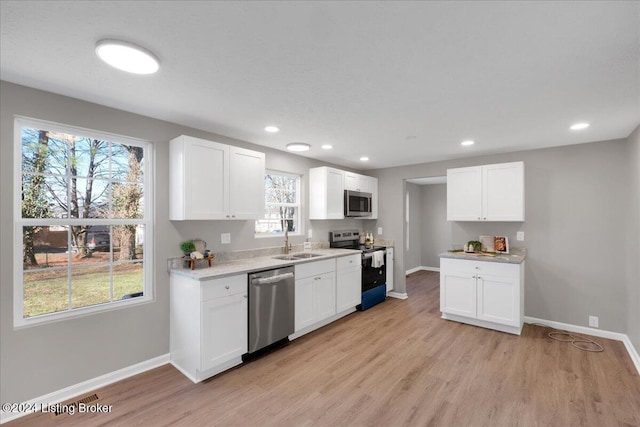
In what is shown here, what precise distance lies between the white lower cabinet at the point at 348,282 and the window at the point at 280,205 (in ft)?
2.84

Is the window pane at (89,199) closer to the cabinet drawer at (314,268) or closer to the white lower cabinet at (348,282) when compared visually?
the cabinet drawer at (314,268)

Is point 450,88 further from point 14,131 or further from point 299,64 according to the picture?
point 14,131

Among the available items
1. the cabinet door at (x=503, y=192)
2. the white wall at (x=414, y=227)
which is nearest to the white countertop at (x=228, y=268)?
the cabinet door at (x=503, y=192)

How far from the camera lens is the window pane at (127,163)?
2689 millimetres

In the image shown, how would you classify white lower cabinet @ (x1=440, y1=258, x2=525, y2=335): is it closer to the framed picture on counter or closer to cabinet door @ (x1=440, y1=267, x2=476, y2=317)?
cabinet door @ (x1=440, y1=267, x2=476, y2=317)

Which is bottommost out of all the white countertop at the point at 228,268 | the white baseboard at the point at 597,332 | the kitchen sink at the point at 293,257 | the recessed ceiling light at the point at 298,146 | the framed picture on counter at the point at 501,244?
the white baseboard at the point at 597,332

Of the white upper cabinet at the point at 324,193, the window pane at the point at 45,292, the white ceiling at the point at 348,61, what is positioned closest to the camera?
the white ceiling at the point at 348,61

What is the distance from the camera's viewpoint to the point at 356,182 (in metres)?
5.05

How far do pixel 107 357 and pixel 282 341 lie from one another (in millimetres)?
1653

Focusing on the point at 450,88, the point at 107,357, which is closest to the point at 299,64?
the point at 450,88

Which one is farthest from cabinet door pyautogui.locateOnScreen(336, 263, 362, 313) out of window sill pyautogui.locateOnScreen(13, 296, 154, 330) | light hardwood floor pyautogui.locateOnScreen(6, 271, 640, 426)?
window sill pyautogui.locateOnScreen(13, 296, 154, 330)

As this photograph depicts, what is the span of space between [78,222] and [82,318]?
2.61ft

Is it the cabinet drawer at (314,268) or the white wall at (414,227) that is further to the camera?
the white wall at (414,227)

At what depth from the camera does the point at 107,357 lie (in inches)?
98.9
